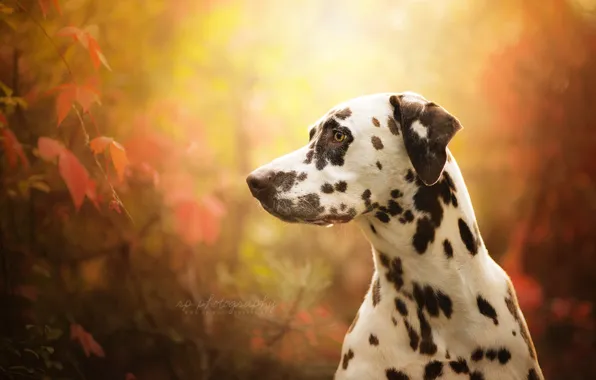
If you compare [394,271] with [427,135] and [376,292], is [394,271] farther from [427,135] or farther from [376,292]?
[427,135]

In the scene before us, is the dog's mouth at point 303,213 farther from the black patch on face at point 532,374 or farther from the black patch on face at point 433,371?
the black patch on face at point 532,374

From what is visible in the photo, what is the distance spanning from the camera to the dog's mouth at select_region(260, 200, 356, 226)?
5.07ft

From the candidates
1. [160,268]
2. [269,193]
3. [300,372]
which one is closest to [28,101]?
[160,268]

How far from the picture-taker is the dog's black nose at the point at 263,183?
61.0 inches

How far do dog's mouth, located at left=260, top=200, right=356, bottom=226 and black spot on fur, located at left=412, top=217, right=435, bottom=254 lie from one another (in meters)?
0.18

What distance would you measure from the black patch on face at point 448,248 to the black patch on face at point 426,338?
0.60 ft

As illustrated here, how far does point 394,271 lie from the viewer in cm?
160

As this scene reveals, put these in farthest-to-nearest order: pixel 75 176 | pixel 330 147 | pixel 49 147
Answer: pixel 49 147, pixel 75 176, pixel 330 147

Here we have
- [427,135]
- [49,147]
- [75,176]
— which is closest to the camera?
[427,135]

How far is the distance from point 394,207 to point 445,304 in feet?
1.02

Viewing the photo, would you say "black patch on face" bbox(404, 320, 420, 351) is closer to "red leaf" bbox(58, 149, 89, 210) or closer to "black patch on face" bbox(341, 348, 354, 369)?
"black patch on face" bbox(341, 348, 354, 369)

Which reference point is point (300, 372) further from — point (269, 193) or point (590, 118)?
point (590, 118)

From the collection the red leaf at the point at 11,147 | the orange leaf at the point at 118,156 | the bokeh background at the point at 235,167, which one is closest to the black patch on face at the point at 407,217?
the bokeh background at the point at 235,167

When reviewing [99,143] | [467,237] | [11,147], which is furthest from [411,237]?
[11,147]
